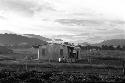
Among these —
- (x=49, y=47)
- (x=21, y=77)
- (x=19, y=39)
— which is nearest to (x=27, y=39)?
(x=19, y=39)

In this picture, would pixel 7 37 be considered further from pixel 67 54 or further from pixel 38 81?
pixel 38 81

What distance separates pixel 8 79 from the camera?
80.1ft

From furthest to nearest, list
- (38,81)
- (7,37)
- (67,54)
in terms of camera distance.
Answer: (7,37)
(67,54)
(38,81)

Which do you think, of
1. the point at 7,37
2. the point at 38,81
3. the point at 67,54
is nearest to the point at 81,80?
the point at 38,81

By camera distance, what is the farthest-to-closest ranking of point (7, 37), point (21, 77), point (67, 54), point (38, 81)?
point (7, 37)
point (67, 54)
point (21, 77)
point (38, 81)

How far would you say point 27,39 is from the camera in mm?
191375

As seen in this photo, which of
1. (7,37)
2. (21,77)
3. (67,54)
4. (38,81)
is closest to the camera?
(38,81)

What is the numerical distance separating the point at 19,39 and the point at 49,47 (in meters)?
141

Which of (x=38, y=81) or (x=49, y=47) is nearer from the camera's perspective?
(x=38, y=81)

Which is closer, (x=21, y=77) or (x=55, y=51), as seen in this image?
(x=21, y=77)

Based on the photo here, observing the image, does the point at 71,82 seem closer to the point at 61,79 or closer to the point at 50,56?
the point at 61,79

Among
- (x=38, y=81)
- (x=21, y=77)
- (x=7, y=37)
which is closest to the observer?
(x=38, y=81)

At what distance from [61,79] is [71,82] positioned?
1.62 metres

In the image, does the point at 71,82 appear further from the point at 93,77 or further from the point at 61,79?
the point at 93,77
